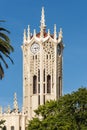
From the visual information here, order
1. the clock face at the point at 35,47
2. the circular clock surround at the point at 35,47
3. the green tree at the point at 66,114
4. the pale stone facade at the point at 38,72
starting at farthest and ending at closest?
the clock face at the point at 35,47
the circular clock surround at the point at 35,47
the pale stone facade at the point at 38,72
the green tree at the point at 66,114

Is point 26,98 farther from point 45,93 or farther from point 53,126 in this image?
point 53,126

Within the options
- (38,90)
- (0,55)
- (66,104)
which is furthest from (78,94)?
(38,90)

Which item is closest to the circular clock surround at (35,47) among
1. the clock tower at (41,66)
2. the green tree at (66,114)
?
the clock tower at (41,66)

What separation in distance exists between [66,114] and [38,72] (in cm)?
5378

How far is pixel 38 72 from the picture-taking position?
148 metres

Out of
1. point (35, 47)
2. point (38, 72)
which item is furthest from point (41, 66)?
point (35, 47)

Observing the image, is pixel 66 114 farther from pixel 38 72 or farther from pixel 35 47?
pixel 35 47

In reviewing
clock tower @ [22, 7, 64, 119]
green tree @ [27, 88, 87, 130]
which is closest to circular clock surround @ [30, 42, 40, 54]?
clock tower @ [22, 7, 64, 119]

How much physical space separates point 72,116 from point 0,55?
40.9 metres

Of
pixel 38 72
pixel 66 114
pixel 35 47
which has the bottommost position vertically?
pixel 66 114

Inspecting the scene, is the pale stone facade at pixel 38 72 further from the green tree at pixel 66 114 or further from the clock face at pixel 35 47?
the green tree at pixel 66 114

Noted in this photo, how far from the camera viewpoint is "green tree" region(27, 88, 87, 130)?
91875 mm

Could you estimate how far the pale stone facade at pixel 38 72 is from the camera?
144875mm

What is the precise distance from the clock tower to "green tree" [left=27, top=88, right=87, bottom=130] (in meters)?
48.4
